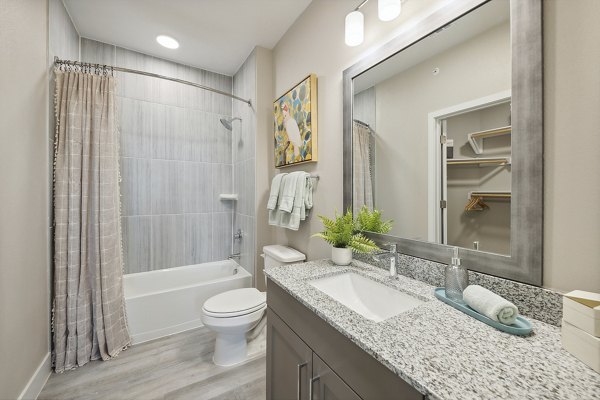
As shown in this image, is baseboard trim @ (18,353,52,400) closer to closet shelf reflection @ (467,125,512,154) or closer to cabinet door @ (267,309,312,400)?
cabinet door @ (267,309,312,400)

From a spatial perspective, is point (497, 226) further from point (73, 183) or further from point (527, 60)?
point (73, 183)

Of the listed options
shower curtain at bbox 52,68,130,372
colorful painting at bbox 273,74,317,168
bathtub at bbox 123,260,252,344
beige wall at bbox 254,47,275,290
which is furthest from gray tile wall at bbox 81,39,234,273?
colorful painting at bbox 273,74,317,168

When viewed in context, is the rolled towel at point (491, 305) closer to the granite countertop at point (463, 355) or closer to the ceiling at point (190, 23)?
the granite countertop at point (463, 355)

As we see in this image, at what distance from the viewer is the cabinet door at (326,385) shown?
0.67 meters

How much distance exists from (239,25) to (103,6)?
3.29 ft

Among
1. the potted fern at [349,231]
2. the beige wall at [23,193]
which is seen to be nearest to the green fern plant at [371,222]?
the potted fern at [349,231]

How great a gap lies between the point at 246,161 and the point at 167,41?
1.30 m

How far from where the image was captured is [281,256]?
1727 mm

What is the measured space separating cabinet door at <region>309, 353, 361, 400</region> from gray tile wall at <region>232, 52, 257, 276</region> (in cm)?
158

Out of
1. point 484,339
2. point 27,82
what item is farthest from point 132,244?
point 484,339

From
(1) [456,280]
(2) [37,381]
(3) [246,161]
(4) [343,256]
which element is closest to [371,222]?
(4) [343,256]

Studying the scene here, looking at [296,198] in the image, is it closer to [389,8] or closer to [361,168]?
[361,168]

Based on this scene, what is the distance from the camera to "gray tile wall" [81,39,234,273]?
2.37 meters

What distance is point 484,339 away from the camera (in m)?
0.61
